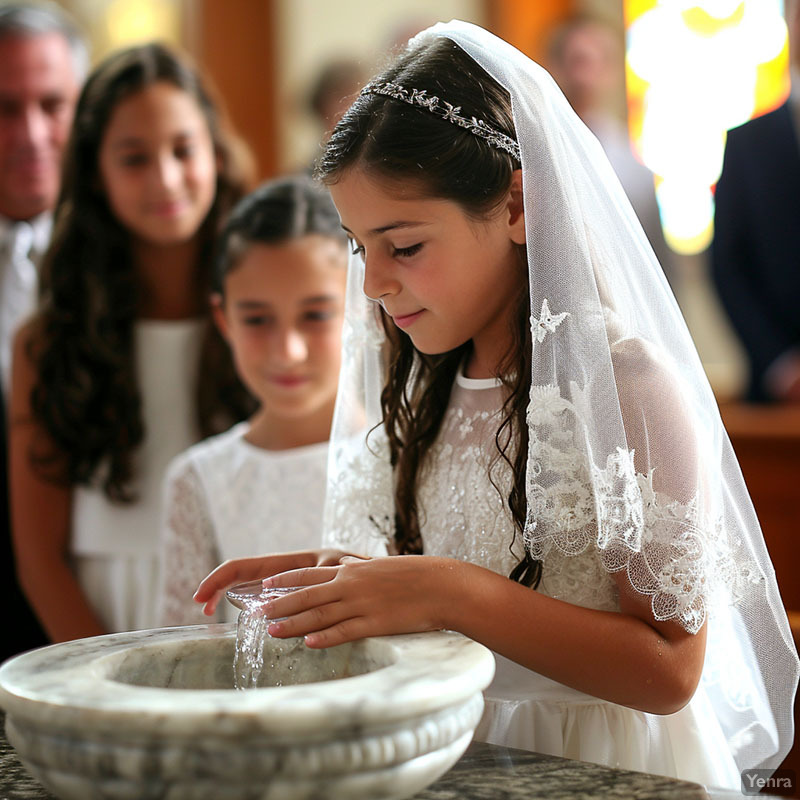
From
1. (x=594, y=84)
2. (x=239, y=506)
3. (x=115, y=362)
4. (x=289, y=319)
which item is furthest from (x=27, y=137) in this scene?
(x=594, y=84)

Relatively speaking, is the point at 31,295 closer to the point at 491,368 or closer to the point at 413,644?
the point at 491,368

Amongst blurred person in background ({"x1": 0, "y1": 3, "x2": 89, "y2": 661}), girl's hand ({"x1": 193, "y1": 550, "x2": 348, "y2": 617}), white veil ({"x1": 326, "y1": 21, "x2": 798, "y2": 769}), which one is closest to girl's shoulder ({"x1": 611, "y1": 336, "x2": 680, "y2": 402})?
white veil ({"x1": 326, "y1": 21, "x2": 798, "y2": 769})

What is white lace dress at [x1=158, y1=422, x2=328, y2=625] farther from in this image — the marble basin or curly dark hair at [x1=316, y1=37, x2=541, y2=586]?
the marble basin

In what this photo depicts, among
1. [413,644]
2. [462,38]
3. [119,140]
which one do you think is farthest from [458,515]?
[119,140]

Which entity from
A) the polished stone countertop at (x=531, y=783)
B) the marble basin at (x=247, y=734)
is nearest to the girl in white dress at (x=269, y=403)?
the polished stone countertop at (x=531, y=783)

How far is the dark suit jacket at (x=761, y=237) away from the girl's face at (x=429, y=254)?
3.07 meters

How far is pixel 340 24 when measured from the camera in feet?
23.0

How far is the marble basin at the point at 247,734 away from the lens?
980mm

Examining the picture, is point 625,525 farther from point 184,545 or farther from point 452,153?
point 184,545

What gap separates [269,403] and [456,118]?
1.02 meters

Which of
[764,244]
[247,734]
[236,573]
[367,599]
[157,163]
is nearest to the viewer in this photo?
[247,734]

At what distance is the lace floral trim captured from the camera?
1.46 m

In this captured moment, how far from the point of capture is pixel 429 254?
1563mm

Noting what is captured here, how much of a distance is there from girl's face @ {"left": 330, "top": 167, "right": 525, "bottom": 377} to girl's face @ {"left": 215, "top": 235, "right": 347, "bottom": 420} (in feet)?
2.53
